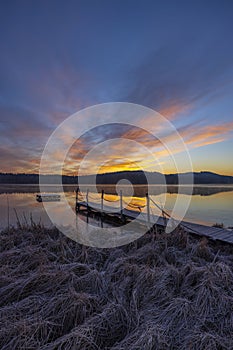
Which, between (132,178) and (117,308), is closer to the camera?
(117,308)

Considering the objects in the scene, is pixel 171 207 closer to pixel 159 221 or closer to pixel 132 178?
pixel 159 221

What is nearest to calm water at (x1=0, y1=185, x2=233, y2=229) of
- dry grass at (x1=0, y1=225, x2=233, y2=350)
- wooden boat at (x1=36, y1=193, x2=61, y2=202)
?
wooden boat at (x1=36, y1=193, x2=61, y2=202)

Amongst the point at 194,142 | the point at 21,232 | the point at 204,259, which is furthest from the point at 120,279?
the point at 194,142

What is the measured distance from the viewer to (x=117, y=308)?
8.68 feet

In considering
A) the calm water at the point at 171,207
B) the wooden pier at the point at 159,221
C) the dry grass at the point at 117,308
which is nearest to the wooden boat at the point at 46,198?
the calm water at the point at 171,207

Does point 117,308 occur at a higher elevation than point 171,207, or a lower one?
higher

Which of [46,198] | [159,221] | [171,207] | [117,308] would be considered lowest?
[171,207]

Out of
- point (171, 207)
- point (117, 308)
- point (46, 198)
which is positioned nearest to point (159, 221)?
point (117, 308)

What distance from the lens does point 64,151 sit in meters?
13.6

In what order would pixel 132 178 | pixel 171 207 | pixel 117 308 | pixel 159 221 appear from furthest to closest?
1. pixel 132 178
2. pixel 171 207
3. pixel 159 221
4. pixel 117 308

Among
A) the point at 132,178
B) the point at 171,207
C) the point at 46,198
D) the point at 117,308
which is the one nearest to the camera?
the point at 117,308

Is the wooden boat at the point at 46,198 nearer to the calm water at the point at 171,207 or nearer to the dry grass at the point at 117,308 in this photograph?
the calm water at the point at 171,207

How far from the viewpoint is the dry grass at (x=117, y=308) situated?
2104 millimetres

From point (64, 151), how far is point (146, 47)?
764 centimetres
